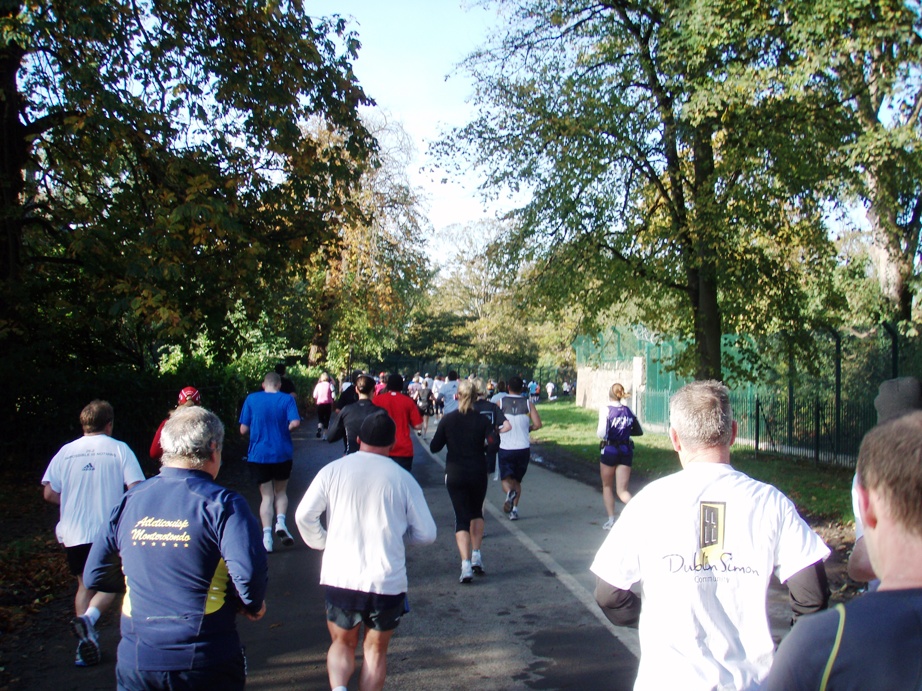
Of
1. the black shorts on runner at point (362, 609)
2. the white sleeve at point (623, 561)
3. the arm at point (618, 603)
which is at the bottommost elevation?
the black shorts on runner at point (362, 609)

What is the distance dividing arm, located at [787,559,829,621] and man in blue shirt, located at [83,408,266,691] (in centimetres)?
195

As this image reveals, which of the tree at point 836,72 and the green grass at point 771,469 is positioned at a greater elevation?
the tree at point 836,72

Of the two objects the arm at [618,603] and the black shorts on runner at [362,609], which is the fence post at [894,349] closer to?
the black shorts on runner at [362,609]

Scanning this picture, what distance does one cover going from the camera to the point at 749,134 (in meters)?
13.6

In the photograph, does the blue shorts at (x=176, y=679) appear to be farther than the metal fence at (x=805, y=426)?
No

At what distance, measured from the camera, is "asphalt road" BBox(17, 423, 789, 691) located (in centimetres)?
543

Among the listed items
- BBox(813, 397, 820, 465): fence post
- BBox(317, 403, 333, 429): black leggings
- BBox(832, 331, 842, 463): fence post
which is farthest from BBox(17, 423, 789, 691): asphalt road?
BBox(317, 403, 333, 429): black leggings

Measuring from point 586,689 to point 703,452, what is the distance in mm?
2735

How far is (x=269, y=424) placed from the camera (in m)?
9.50

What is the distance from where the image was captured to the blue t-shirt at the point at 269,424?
9438 mm

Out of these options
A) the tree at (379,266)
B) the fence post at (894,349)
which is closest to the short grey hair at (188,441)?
the fence post at (894,349)

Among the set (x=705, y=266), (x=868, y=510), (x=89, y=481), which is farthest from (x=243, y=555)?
(x=705, y=266)

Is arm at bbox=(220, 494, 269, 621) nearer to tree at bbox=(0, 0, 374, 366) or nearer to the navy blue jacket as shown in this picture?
the navy blue jacket

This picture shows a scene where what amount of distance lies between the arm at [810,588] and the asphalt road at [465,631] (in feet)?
8.38
